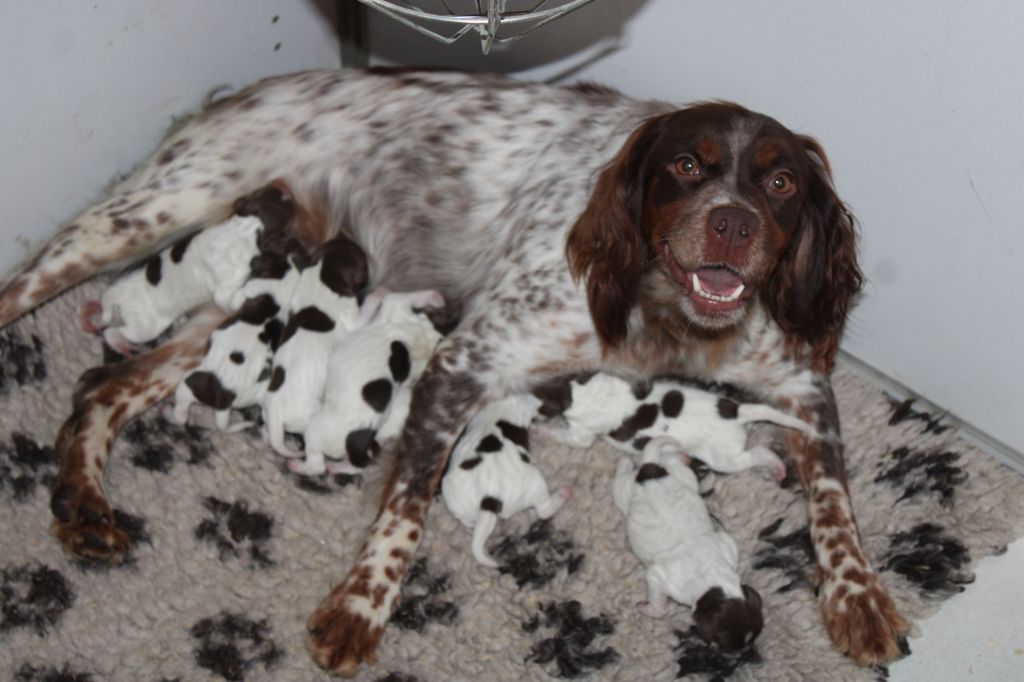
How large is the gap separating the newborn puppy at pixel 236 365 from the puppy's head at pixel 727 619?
1.40 m

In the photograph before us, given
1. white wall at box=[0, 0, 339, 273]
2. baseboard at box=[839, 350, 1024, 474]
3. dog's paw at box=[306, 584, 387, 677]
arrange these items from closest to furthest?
dog's paw at box=[306, 584, 387, 677]
white wall at box=[0, 0, 339, 273]
baseboard at box=[839, 350, 1024, 474]

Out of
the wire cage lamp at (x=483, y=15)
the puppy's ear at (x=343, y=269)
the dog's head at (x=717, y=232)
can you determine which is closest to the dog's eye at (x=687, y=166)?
the dog's head at (x=717, y=232)

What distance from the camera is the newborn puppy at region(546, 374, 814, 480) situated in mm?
3795

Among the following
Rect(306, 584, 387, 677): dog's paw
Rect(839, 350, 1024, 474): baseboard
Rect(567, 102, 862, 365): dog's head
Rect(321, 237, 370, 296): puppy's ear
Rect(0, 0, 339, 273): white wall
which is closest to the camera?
Rect(567, 102, 862, 365): dog's head

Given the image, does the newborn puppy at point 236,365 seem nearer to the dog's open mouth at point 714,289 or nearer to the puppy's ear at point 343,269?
the puppy's ear at point 343,269

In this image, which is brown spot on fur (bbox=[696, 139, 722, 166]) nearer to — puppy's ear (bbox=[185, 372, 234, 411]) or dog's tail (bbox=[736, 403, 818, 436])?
dog's tail (bbox=[736, 403, 818, 436])

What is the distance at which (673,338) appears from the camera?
3805mm

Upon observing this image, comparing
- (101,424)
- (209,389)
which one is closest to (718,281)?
(209,389)

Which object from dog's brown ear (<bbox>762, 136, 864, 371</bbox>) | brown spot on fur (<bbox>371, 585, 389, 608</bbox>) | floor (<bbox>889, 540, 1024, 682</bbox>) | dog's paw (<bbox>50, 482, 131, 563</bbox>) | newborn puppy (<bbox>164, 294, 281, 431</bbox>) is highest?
dog's brown ear (<bbox>762, 136, 864, 371</bbox>)

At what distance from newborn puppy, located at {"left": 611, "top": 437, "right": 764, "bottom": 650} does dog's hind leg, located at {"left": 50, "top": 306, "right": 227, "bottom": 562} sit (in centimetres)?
139

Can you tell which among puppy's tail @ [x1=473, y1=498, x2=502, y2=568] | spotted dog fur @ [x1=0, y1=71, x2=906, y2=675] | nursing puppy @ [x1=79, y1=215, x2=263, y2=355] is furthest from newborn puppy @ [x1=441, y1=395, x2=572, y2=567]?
nursing puppy @ [x1=79, y1=215, x2=263, y2=355]

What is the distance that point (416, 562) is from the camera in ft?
12.4

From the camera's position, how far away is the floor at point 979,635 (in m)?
3.64

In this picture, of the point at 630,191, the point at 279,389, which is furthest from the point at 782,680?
the point at 279,389
